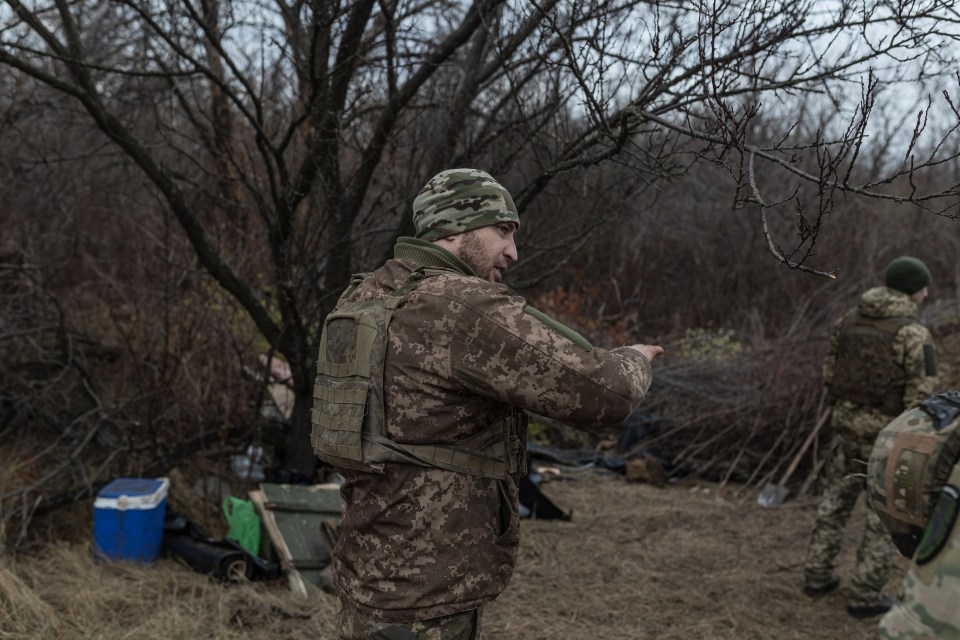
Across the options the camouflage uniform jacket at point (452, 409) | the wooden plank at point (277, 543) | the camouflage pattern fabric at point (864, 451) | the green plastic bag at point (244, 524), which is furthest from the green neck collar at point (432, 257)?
the camouflage pattern fabric at point (864, 451)

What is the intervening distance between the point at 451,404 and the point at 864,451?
381cm

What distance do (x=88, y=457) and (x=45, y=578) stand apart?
160 centimetres

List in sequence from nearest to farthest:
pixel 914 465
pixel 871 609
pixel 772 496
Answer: pixel 914 465 < pixel 871 609 < pixel 772 496

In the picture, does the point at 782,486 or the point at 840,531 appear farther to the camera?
the point at 782,486

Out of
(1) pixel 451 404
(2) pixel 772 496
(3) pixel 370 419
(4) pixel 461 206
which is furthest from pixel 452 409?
(2) pixel 772 496

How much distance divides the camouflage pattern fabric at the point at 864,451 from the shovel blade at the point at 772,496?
2.28 m

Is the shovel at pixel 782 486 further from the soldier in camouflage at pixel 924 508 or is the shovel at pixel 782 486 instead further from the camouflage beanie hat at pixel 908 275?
the soldier in camouflage at pixel 924 508

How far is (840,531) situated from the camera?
5.09 meters

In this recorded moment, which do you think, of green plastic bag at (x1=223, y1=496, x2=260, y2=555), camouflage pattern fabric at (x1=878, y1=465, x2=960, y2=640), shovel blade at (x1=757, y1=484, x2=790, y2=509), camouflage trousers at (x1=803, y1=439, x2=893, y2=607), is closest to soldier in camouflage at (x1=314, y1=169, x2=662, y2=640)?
camouflage pattern fabric at (x1=878, y1=465, x2=960, y2=640)

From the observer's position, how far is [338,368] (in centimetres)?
232

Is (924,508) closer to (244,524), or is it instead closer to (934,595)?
(934,595)

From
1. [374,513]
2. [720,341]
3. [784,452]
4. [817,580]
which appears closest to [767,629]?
[817,580]

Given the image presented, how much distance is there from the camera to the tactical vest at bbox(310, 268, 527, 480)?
7.17ft

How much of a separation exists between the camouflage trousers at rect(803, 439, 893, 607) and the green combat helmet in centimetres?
358
